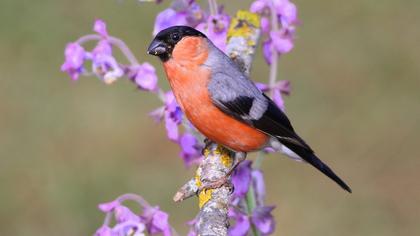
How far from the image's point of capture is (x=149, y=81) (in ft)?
12.1

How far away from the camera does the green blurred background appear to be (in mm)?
6914

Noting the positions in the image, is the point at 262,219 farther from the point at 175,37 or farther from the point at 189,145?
the point at 175,37

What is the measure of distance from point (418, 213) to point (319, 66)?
1.97 m

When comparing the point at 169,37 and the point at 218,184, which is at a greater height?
the point at 169,37

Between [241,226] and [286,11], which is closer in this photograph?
[241,226]

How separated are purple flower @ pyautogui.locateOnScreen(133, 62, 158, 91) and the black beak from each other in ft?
0.23

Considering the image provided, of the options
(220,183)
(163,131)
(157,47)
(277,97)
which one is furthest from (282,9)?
(163,131)

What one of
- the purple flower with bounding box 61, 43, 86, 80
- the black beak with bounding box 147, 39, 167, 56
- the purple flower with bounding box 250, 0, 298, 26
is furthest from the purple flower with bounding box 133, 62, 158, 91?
the purple flower with bounding box 250, 0, 298, 26

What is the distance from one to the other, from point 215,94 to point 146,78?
1.14 ft

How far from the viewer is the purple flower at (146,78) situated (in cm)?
368

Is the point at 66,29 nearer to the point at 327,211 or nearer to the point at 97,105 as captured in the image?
the point at 97,105

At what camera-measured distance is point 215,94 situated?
3.82 meters

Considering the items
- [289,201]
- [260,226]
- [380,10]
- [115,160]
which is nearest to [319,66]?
[380,10]

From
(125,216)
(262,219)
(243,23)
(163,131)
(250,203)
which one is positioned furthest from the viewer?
(163,131)
